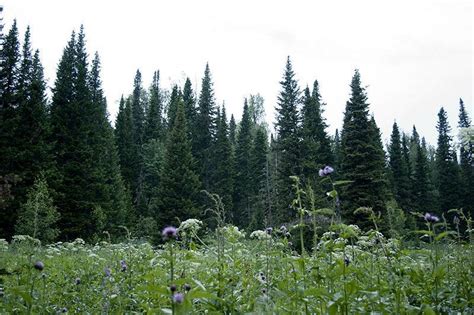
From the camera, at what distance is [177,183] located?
34.3m

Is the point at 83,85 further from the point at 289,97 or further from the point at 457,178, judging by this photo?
the point at 457,178

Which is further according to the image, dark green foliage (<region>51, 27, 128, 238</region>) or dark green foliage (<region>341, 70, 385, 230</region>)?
dark green foliage (<region>51, 27, 128, 238</region>)

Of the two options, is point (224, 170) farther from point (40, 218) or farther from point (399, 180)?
point (40, 218)

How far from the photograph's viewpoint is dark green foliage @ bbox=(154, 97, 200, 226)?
1324 inches

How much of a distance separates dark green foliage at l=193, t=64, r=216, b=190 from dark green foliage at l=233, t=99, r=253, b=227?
4428mm

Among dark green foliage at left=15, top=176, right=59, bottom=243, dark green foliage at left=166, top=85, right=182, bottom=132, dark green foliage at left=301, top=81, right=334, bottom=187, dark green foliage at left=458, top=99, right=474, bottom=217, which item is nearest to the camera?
dark green foliage at left=15, top=176, right=59, bottom=243

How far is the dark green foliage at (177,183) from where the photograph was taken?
110 feet

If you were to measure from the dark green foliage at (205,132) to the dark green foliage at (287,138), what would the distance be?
14.9 meters

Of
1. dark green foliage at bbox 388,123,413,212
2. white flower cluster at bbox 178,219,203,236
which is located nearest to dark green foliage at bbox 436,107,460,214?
dark green foliage at bbox 388,123,413,212

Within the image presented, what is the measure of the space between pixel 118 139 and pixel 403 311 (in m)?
53.0

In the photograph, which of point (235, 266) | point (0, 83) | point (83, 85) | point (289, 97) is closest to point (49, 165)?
point (0, 83)

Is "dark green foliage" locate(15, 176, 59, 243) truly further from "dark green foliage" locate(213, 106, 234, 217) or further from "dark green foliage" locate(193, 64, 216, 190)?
"dark green foliage" locate(193, 64, 216, 190)

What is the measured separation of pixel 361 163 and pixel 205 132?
29.8m

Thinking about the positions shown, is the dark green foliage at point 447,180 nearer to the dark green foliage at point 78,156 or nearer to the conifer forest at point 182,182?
the conifer forest at point 182,182
